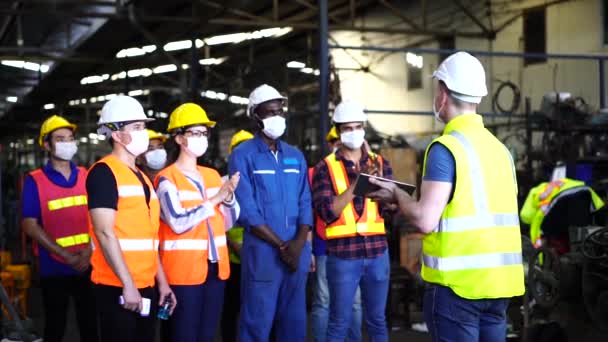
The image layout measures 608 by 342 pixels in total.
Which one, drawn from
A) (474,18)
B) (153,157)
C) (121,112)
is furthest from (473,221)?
(474,18)

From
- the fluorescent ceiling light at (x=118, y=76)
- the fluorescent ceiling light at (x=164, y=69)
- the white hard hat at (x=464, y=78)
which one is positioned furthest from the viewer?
the fluorescent ceiling light at (x=164, y=69)

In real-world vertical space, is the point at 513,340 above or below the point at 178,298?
below

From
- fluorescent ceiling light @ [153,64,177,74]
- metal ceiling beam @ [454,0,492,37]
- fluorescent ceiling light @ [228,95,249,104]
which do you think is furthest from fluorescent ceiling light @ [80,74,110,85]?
metal ceiling beam @ [454,0,492,37]

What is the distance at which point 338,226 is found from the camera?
4.86 meters

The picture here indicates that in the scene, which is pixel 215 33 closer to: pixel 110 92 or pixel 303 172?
pixel 110 92

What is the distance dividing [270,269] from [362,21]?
16.9 metres

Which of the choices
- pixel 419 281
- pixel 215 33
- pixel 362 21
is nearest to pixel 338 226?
pixel 419 281

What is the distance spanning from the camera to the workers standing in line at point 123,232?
146 inches

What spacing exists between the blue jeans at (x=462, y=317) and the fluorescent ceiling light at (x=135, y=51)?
11828 millimetres

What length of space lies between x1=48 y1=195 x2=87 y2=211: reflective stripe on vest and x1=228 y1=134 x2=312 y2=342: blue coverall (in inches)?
44.7

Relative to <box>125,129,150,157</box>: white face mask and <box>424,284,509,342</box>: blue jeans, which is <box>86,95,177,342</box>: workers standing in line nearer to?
<box>125,129,150,157</box>: white face mask

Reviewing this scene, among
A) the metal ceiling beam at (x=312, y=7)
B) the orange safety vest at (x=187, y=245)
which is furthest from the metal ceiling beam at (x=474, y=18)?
the orange safety vest at (x=187, y=245)

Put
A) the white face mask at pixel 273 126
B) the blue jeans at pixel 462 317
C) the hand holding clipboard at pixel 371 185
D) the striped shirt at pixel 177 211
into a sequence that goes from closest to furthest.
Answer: the blue jeans at pixel 462 317 → the hand holding clipboard at pixel 371 185 → the striped shirt at pixel 177 211 → the white face mask at pixel 273 126

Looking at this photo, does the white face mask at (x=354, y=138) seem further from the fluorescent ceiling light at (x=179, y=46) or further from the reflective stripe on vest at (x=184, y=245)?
the fluorescent ceiling light at (x=179, y=46)
